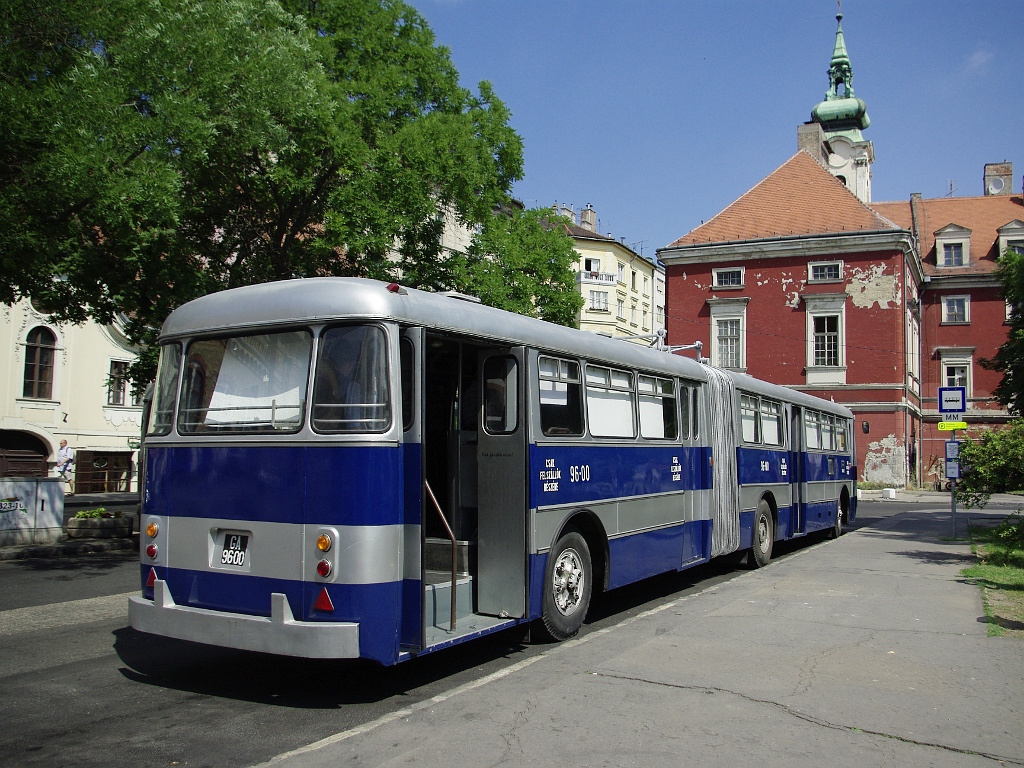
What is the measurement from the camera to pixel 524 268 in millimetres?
19516

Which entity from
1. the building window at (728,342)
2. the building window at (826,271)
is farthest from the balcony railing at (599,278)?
the building window at (826,271)

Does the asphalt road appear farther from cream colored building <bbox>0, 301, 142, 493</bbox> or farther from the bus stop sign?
cream colored building <bbox>0, 301, 142, 493</bbox>

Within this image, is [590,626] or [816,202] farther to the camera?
[816,202]

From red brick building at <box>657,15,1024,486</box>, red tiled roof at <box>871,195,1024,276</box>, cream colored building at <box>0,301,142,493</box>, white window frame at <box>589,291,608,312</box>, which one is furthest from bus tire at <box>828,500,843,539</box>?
white window frame at <box>589,291,608,312</box>

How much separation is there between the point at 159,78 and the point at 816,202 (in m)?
41.9

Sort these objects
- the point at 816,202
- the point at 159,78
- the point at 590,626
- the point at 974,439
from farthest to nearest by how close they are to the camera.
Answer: the point at 816,202 → the point at 974,439 → the point at 159,78 → the point at 590,626

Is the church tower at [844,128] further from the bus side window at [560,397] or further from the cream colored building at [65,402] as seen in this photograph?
the bus side window at [560,397]

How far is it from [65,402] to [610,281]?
44043 mm

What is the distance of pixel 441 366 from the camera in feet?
26.9

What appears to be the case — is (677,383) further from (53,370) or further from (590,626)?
(53,370)

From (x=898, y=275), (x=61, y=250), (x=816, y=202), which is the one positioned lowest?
(x=61, y=250)

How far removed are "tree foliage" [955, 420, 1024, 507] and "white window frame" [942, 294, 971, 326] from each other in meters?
46.1

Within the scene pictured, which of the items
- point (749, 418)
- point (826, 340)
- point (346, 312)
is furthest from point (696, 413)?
point (826, 340)

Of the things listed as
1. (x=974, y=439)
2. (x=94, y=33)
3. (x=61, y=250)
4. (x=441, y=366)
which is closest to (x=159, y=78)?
(x=94, y=33)
